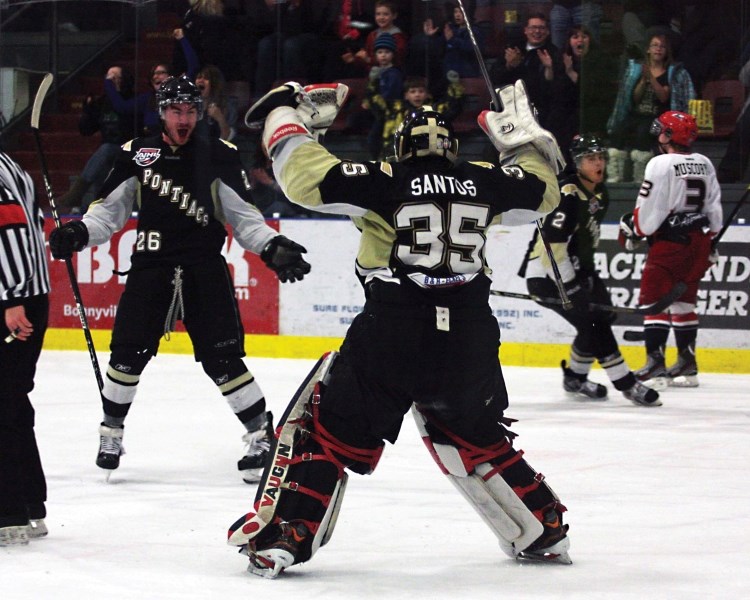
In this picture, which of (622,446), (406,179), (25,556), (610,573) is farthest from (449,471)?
(622,446)

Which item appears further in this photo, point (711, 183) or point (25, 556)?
point (711, 183)

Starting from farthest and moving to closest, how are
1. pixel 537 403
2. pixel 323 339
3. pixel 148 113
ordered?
1. pixel 148 113
2. pixel 323 339
3. pixel 537 403

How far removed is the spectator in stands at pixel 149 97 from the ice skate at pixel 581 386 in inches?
157

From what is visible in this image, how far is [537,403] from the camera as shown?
6922mm

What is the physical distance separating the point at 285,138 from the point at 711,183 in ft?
14.9

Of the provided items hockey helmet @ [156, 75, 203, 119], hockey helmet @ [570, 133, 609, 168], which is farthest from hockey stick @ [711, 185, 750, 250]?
hockey helmet @ [156, 75, 203, 119]

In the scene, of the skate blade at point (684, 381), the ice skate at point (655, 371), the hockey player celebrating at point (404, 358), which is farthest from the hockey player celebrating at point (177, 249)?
the skate blade at point (684, 381)

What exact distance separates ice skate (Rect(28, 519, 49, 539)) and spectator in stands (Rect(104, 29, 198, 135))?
6132 millimetres

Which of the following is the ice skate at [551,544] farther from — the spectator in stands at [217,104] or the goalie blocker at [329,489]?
the spectator in stands at [217,104]

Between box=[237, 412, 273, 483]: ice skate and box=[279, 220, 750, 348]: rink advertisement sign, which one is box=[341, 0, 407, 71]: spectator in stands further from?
box=[237, 412, 273, 483]: ice skate

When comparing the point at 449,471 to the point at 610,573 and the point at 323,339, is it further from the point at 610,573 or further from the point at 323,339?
the point at 323,339

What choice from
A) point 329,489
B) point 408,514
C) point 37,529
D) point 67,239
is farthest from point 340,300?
point 329,489

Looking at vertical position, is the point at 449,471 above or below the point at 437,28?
below

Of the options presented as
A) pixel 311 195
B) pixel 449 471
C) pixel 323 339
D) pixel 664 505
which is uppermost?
pixel 311 195
